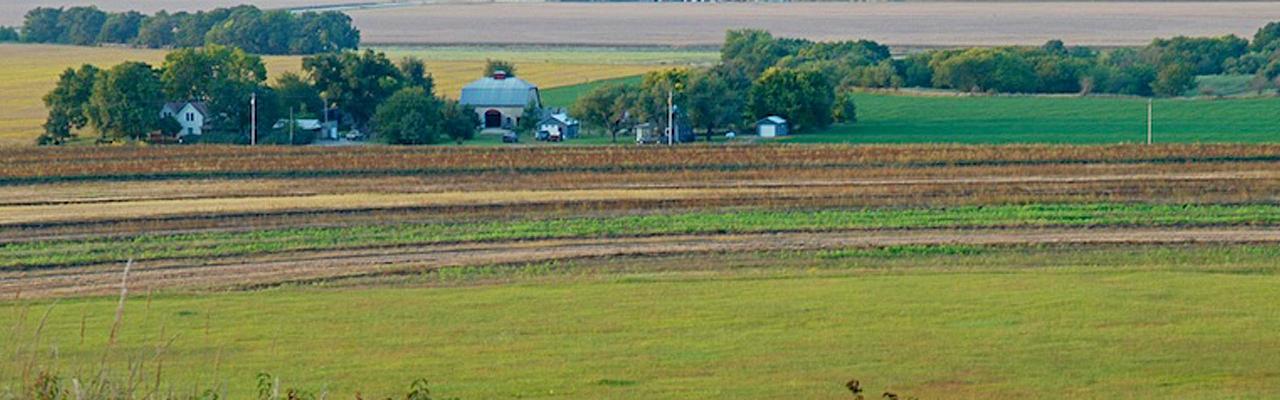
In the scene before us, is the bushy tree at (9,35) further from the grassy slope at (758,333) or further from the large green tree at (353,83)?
the grassy slope at (758,333)

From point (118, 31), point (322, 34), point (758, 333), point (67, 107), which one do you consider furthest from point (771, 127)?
point (118, 31)

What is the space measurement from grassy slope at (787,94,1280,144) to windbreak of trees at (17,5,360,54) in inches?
1187

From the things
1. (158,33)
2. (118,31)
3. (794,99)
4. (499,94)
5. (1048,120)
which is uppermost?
(118,31)

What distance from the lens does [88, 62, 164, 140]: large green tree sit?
44.7m

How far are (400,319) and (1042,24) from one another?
117 m

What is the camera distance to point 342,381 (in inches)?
572

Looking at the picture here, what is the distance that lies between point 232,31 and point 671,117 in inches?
1600

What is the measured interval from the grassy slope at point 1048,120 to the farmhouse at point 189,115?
13.5 m

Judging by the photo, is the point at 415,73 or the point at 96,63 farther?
the point at 96,63

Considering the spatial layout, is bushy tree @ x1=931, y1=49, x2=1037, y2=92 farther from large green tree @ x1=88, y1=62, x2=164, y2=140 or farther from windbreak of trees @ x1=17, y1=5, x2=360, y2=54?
windbreak of trees @ x1=17, y1=5, x2=360, y2=54

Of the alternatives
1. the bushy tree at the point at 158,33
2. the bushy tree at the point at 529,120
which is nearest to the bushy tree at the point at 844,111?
the bushy tree at the point at 529,120

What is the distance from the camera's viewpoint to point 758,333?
55.9ft

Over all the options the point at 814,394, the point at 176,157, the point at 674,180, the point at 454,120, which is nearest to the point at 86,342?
the point at 814,394

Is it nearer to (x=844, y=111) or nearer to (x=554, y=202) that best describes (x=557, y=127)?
(x=844, y=111)
